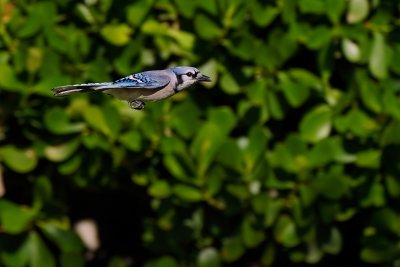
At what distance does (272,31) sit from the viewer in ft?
19.3

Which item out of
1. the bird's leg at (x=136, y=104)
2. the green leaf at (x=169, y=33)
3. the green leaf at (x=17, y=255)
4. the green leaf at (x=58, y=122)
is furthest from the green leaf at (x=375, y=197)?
the bird's leg at (x=136, y=104)

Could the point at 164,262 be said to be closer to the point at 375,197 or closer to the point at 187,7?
the point at 375,197

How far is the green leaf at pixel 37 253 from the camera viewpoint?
19.6 ft

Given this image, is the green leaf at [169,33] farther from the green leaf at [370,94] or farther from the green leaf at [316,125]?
the green leaf at [370,94]

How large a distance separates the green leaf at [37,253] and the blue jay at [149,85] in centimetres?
447

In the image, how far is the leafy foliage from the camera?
5668 mm

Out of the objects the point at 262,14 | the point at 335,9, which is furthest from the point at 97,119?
the point at 335,9

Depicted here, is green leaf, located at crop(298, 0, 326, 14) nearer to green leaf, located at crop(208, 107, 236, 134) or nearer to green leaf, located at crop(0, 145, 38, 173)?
green leaf, located at crop(208, 107, 236, 134)

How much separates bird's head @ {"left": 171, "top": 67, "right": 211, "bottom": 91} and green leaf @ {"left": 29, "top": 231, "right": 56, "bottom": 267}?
4476 millimetres

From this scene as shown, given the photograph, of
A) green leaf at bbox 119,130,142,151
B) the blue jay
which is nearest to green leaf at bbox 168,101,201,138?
green leaf at bbox 119,130,142,151

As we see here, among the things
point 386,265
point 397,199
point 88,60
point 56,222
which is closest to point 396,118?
point 397,199

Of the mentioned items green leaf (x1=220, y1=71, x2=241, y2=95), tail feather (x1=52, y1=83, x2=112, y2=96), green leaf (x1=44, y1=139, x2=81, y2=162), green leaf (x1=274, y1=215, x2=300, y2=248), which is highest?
tail feather (x1=52, y1=83, x2=112, y2=96)

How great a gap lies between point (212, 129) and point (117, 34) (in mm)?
912

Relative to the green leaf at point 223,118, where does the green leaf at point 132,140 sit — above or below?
below
